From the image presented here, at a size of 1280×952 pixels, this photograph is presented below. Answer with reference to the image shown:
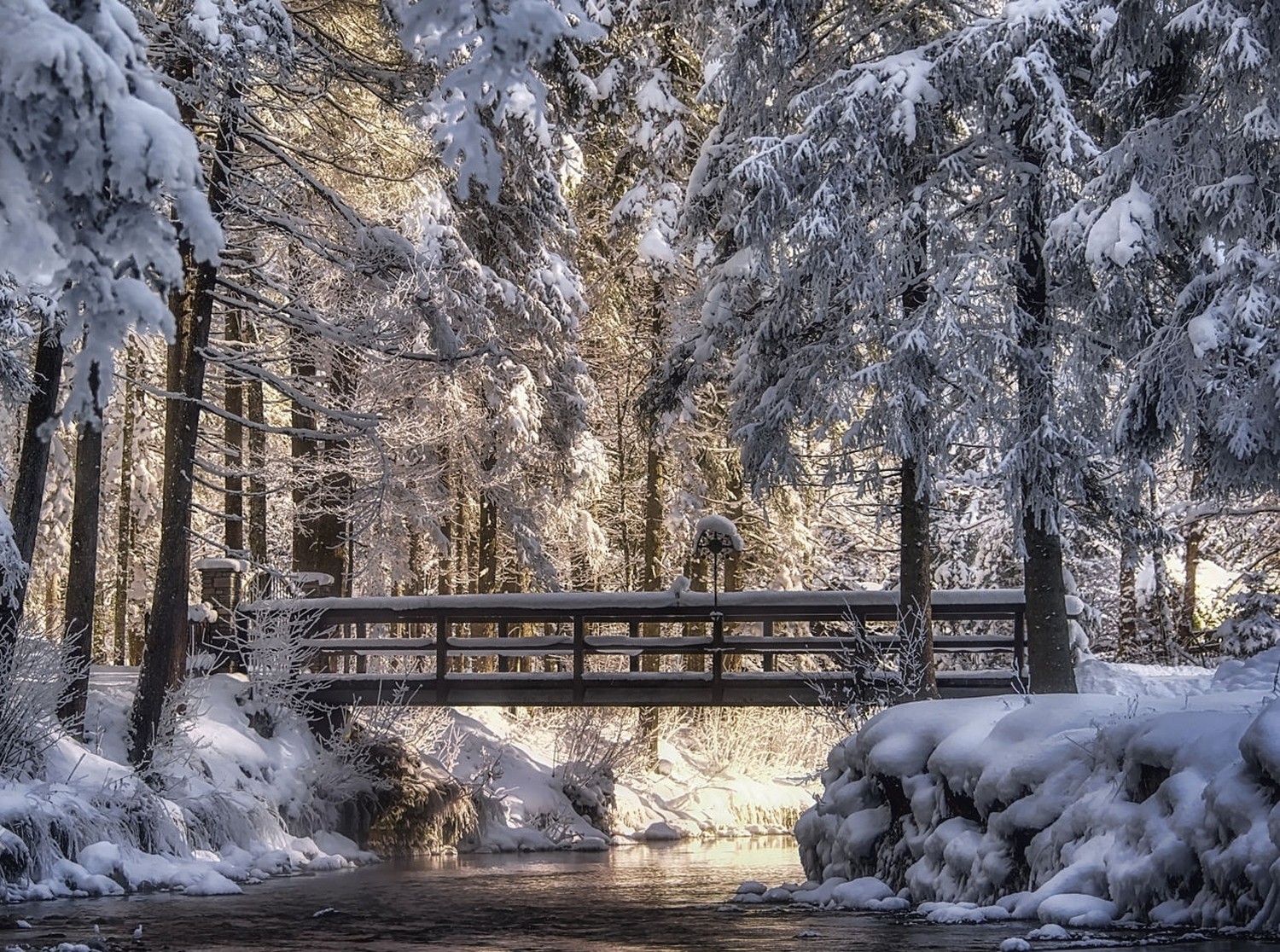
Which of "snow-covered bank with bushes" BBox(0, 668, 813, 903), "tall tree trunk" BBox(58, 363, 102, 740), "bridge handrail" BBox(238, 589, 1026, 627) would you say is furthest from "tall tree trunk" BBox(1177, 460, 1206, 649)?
"tall tree trunk" BBox(58, 363, 102, 740)

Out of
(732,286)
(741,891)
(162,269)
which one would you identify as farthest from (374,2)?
(162,269)

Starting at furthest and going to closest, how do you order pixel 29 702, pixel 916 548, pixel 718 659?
pixel 718 659, pixel 916 548, pixel 29 702

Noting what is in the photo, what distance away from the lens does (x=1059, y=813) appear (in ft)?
29.2

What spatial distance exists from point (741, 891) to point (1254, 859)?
4893 mm

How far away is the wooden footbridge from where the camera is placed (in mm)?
16203

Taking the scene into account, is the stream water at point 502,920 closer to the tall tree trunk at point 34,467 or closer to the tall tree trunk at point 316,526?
the tall tree trunk at point 34,467

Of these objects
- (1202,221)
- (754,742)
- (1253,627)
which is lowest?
(754,742)

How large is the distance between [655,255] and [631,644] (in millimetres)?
6047

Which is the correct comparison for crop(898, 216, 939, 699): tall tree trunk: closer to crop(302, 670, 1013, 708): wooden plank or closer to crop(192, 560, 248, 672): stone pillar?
crop(302, 670, 1013, 708): wooden plank

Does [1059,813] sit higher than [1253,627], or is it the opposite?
[1253,627]

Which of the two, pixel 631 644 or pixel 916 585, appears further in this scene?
pixel 631 644

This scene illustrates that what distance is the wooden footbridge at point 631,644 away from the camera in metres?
16.2

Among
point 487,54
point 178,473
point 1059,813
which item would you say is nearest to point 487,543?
point 178,473

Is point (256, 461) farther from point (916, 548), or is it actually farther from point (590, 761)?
point (916, 548)
